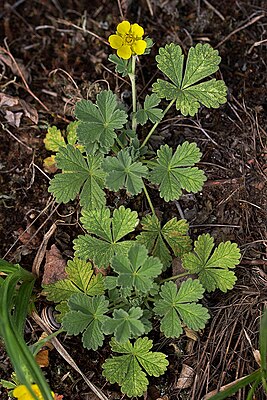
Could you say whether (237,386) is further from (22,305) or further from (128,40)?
(128,40)

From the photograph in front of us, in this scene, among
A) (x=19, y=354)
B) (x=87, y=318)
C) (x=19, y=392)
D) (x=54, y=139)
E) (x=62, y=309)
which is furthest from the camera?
(x=54, y=139)

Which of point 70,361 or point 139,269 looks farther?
point 70,361

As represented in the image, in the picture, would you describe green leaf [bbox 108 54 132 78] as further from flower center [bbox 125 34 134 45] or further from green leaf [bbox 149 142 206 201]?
green leaf [bbox 149 142 206 201]

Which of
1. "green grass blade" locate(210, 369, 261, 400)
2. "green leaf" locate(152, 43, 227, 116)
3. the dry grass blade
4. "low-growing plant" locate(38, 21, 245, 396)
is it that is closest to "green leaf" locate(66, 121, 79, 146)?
"low-growing plant" locate(38, 21, 245, 396)

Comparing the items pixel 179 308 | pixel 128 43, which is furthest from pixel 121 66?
pixel 179 308

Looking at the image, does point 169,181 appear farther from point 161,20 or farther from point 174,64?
point 161,20

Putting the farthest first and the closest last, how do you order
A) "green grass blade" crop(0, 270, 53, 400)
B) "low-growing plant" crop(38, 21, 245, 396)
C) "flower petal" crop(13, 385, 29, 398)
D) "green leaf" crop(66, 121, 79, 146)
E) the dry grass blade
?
"green leaf" crop(66, 121, 79, 146) → the dry grass blade → "low-growing plant" crop(38, 21, 245, 396) → "flower petal" crop(13, 385, 29, 398) → "green grass blade" crop(0, 270, 53, 400)
